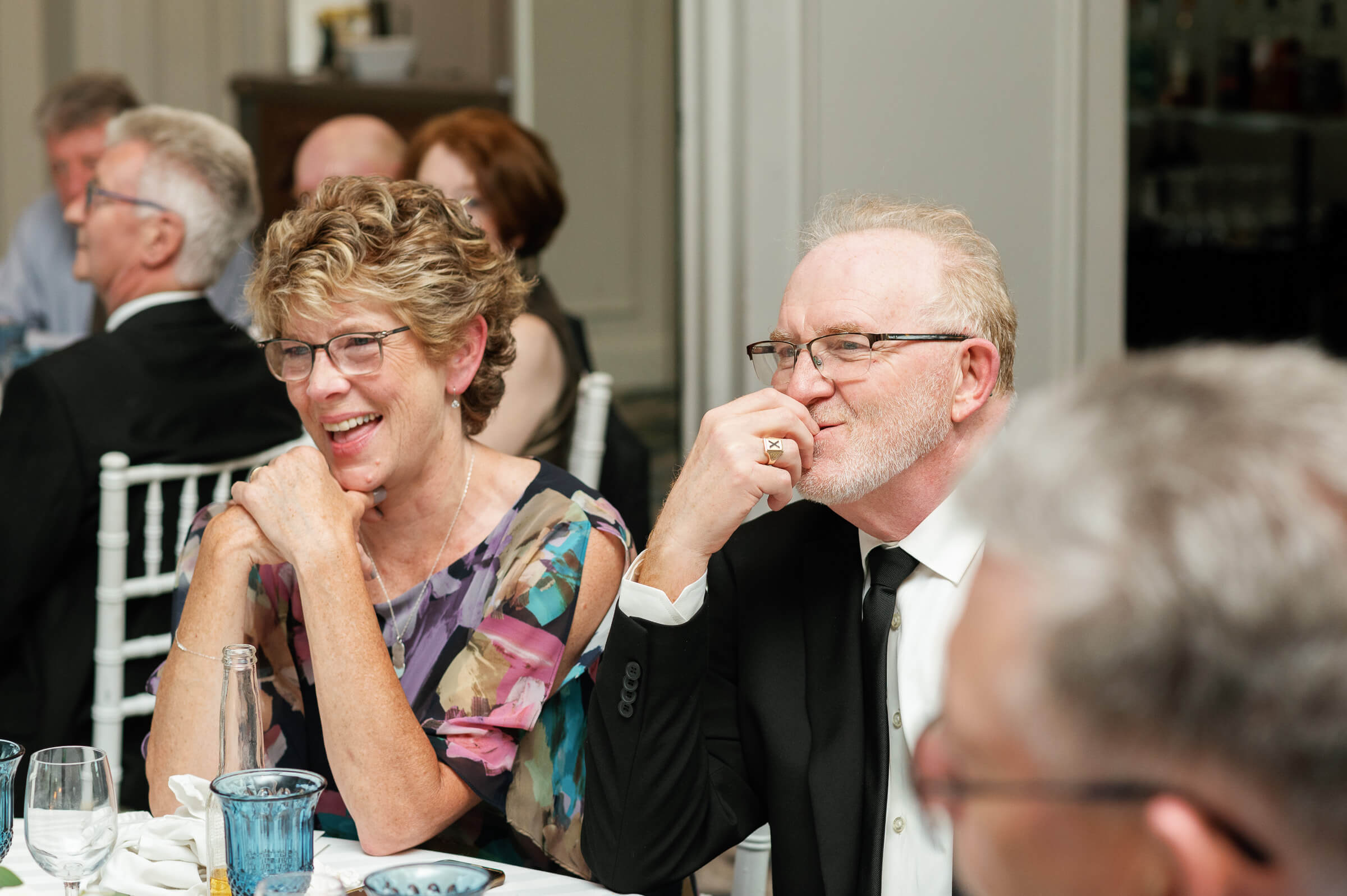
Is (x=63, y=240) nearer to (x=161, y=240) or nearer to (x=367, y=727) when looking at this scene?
(x=161, y=240)

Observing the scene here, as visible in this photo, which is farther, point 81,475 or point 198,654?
point 81,475

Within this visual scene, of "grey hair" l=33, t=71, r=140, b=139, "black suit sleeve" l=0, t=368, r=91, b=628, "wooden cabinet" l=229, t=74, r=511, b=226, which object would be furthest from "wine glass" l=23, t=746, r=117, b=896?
"wooden cabinet" l=229, t=74, r=511, b=226

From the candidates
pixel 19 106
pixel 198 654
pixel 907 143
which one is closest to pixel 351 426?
pixel 198 654

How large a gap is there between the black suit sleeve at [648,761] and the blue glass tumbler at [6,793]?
1.86 feet

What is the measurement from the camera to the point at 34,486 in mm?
2205

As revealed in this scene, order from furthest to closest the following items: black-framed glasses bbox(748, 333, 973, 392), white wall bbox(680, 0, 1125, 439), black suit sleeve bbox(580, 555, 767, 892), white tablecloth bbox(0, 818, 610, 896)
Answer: white wall bbox(680, 0, 1125, 439)
black-framed glasses bbox(748, 333, 973, 392)
black suit sleeve bbox(580, 555, 767, 892)
white tablecloth bbox(0, 818, 610, 896)

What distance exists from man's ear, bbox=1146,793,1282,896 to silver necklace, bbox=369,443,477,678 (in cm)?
115

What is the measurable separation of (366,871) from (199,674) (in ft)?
1.20

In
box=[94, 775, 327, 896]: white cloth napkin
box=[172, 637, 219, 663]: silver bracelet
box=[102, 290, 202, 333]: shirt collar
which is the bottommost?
box=[94, 775, 327, 896]: white cloth napkin

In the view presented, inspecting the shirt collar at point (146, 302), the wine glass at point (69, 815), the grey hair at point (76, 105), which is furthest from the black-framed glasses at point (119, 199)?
the wine glass at point (69, 815)

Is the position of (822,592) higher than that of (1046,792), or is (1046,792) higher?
(1046,792)

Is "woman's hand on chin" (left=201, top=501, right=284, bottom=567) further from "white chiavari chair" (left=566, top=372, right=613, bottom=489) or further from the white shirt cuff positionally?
"white chiavari chair" (left=566, top=372, right=613, bottom=489)

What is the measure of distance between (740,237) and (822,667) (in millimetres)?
1717

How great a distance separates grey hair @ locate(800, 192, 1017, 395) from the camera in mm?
1486
